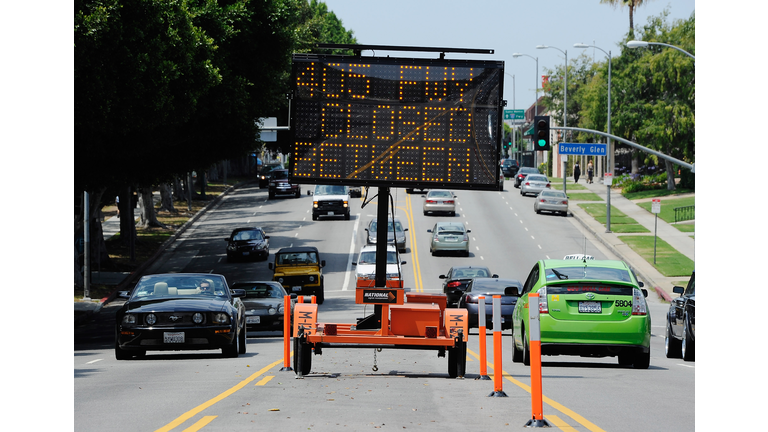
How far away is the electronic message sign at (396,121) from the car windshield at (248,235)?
102 feet

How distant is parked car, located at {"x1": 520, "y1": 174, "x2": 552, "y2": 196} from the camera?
2645 inches

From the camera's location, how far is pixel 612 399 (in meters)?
11.0

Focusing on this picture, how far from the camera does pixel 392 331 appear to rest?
42.9ft

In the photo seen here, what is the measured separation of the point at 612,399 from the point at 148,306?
7923 mm

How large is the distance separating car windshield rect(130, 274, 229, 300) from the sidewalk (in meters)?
21.9

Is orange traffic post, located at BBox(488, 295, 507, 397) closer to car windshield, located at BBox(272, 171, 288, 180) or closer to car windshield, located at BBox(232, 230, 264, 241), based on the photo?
car windshield, located at BBox(232, 230, 264, 241)

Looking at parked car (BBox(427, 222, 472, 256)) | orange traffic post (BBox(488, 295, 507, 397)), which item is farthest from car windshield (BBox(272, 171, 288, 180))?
orange traffic post (BBox(488, 295, 507, 397))

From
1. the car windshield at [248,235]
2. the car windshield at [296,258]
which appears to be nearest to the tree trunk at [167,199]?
the car windshield at [248,235]

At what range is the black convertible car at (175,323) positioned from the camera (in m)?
15.2

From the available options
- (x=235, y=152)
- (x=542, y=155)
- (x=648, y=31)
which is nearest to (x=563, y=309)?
(x=235, y=152)

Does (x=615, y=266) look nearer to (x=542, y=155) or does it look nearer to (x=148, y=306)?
(x=148, y=306)

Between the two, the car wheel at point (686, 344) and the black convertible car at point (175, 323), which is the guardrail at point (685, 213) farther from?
the black convertible car at point (175, 323)

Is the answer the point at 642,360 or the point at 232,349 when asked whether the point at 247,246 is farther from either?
the point at 642,360

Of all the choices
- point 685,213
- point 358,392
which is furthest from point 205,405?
point 685,213
